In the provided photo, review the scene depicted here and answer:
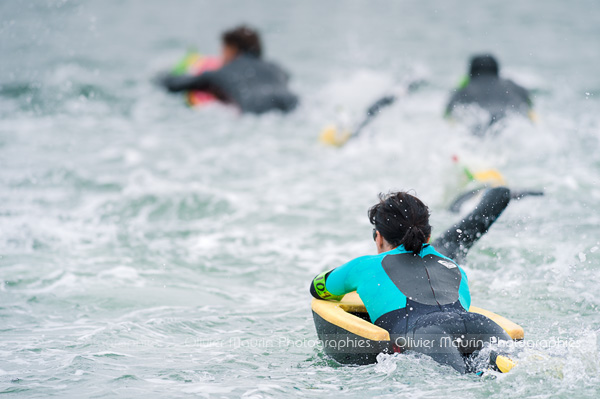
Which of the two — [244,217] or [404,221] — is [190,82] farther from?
[404,221]

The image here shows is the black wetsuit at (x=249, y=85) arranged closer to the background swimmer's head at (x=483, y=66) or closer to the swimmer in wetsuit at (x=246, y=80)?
the swimmer in wetsuit at (x=246, y=80)

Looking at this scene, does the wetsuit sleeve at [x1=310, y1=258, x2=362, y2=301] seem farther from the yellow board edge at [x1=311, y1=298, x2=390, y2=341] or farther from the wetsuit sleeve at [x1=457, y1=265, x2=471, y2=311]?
the wetsuit sleeve at [x1=457, y1=265, x2=471, y2=311]

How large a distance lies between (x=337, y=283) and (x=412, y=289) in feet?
1.31

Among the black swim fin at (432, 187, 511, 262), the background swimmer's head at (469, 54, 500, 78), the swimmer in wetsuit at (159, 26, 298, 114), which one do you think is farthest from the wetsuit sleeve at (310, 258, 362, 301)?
the swimmer in wetsuit at (159, 26, 298, 114)

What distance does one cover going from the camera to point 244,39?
10555mm

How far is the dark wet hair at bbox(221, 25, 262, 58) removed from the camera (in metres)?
10.5

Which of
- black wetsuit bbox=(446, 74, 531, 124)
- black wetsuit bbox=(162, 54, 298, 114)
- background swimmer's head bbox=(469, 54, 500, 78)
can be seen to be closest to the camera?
black wetsuit bbox=(446, 74, 531, 124)

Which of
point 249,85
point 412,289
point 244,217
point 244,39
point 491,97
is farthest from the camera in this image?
point 244,39

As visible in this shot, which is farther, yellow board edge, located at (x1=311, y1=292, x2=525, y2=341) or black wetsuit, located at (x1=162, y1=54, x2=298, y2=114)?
black wetsuit, located at (x1=162, y1=54, x2=298, y2=114)

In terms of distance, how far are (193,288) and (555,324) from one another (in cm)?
242

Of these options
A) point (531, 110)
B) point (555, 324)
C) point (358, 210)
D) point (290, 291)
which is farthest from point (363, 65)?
point (555, 324)

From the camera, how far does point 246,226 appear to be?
22.2 feet

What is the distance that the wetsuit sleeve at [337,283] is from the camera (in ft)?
12.7

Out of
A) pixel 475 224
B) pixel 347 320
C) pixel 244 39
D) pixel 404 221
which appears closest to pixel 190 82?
pixel 244 39
